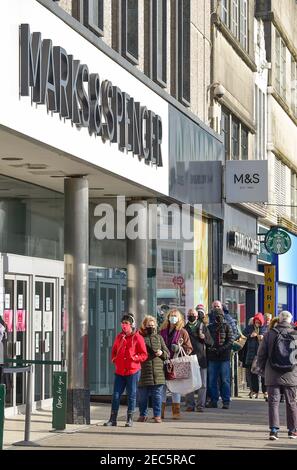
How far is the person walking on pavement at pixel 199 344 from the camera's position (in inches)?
909

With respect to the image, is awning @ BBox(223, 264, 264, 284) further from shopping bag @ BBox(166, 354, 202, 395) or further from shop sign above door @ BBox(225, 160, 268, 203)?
shopping bag @ BBox(166, 354, 202, 395)

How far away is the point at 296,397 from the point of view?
65.0ft

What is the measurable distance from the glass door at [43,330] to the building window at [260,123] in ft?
55.1

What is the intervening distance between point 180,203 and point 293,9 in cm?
2345

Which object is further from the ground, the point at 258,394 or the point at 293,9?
the point at 293,9

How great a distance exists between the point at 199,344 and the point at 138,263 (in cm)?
241

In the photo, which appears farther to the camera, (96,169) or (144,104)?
(144,104)

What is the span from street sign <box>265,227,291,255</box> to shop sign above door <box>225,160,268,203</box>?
37.4 feet

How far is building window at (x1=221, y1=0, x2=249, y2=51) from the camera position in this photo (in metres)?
32.9

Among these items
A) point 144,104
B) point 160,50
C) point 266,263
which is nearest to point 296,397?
point 144,104

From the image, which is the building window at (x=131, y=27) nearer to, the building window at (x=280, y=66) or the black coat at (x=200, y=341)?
the black coat at (x=200, y=341)

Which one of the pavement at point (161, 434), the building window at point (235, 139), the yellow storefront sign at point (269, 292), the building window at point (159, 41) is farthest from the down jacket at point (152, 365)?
the yellow storefront sign at point (269, 292)

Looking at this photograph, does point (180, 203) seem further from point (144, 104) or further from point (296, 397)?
point (296, 397)

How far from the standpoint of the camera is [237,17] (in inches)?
1369
